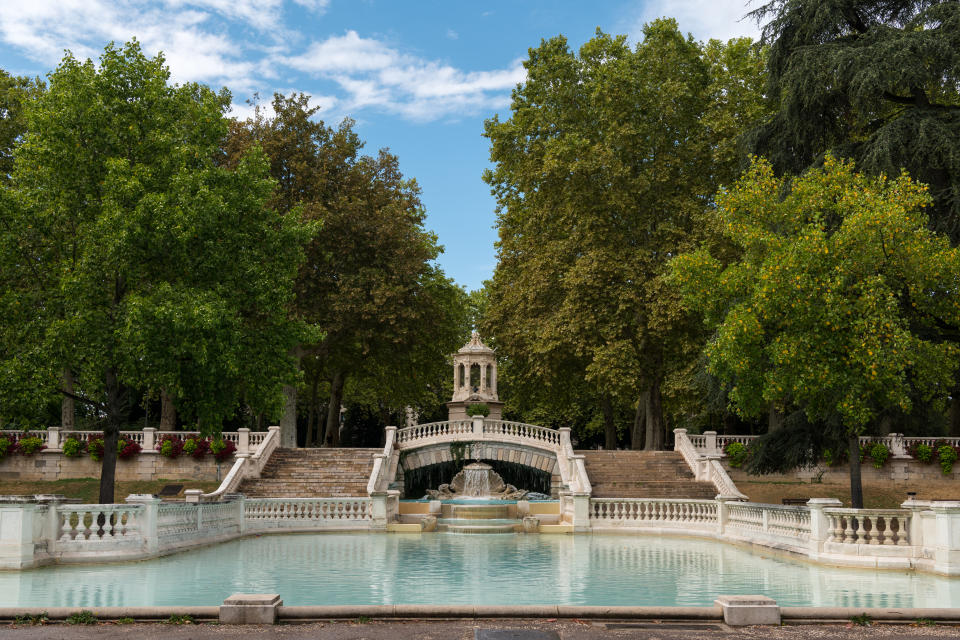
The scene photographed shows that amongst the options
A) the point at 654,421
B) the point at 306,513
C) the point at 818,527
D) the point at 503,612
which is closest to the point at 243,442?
the point at 306,513

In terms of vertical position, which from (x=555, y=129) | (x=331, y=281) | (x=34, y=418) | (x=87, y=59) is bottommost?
(x=34, y=418)

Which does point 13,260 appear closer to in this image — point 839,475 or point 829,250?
point 829,250

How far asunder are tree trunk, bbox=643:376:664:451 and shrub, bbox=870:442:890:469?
820 cm

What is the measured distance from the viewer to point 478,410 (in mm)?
36219

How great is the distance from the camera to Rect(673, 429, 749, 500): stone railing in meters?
28.1

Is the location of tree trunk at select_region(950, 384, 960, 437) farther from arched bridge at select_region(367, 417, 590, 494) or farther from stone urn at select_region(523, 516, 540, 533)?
stone urn at select_region(523, 516, 540, 533)

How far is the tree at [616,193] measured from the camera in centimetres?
3394

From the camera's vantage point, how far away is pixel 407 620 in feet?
30.0

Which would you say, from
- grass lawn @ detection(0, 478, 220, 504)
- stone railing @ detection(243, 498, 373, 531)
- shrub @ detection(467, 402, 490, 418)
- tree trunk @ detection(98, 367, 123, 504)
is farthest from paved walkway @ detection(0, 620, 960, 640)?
shrub @ detection(467, 402, 490, 418)

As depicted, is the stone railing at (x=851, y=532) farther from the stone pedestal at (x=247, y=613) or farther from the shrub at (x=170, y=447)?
the shrub at (x=170, y=447)

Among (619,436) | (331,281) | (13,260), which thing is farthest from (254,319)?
(619,436)

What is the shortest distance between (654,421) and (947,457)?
11.2 meters

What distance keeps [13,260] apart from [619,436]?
42.0 meters

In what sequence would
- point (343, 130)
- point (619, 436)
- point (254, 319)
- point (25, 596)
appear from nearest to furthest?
point (25, 596), point (254, 319), point (343, 130), point (619, 436)
